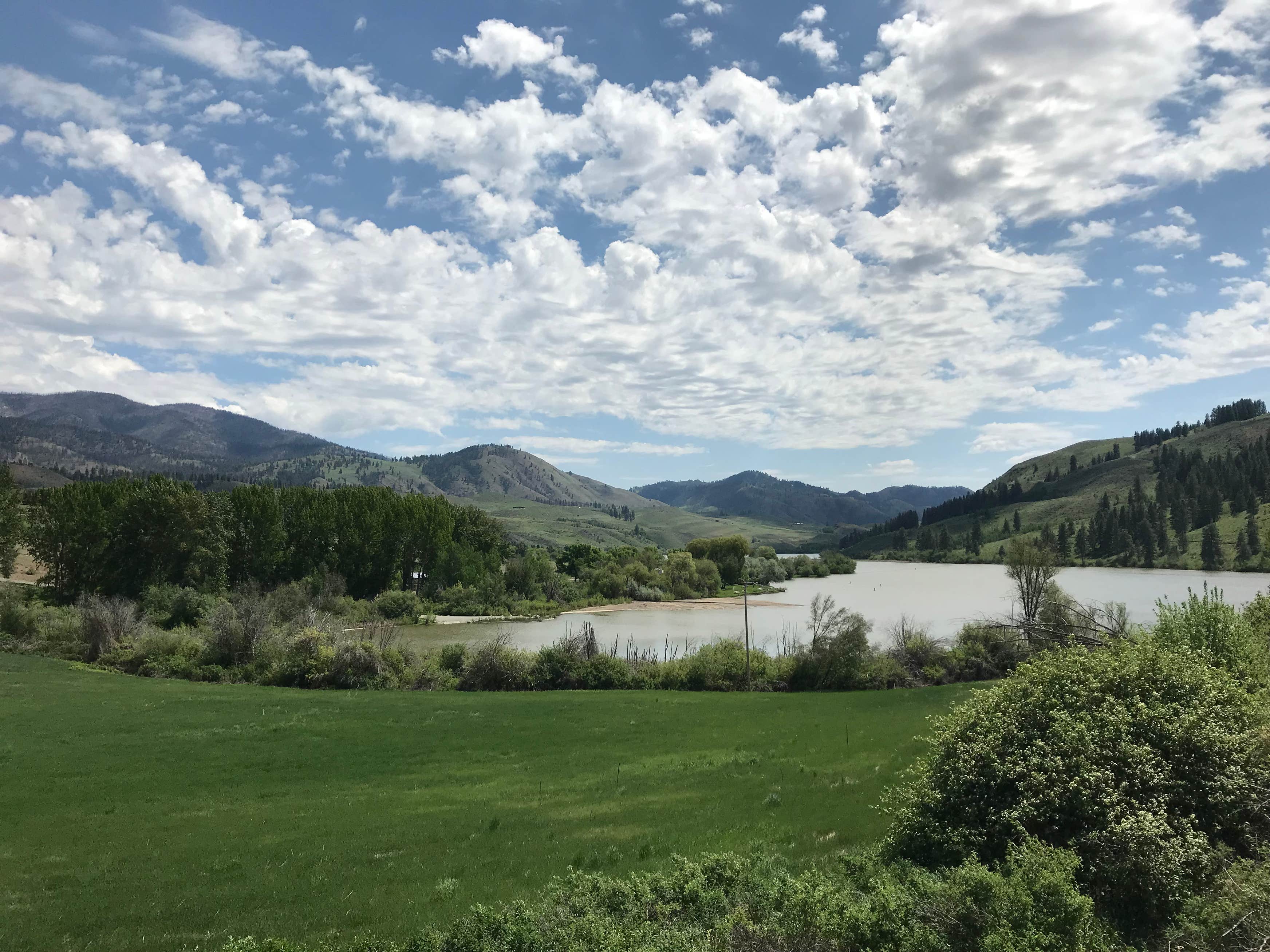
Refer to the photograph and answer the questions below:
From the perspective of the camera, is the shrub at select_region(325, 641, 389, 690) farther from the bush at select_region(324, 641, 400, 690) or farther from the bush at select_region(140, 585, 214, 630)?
the bush at select_region(140, 585, 214, 630)

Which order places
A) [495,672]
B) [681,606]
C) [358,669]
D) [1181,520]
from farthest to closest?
[1181,520] < [681,606] < [495,672] < [358,669]

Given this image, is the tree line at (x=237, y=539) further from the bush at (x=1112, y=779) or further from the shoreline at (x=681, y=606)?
the bush at (x=1112, y=779)

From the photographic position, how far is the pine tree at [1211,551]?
410ft

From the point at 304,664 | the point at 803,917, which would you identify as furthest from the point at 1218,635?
the point at 304,664

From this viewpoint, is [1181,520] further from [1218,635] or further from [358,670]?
[358,670]

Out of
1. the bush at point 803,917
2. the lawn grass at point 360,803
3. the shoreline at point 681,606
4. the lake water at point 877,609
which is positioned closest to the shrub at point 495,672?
the lake water at point 877,609

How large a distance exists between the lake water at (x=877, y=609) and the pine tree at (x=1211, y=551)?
15.6 feet

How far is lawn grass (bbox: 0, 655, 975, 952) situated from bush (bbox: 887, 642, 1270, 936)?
344cm

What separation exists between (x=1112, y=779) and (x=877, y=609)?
84.4m

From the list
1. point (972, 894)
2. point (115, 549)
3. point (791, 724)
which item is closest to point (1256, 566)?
point (791, 724)

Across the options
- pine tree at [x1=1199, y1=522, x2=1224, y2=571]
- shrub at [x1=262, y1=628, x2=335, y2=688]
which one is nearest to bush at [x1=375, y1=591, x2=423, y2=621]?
shrub at [x1=262, y1=628, x2=335, y2=688]

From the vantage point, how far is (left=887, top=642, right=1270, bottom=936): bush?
33.4 ft

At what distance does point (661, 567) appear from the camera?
420 ft

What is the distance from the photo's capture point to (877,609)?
297ft
